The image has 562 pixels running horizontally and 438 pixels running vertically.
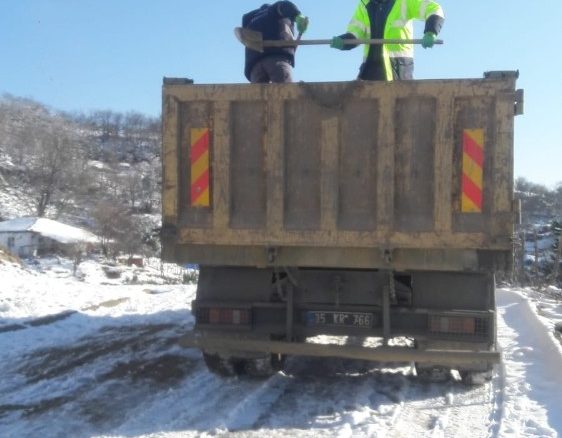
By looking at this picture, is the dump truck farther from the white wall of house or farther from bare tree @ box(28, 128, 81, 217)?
bare tree @ box(28, 128, 81, 217)

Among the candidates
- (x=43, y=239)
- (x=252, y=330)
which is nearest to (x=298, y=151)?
(x=252, y=330)

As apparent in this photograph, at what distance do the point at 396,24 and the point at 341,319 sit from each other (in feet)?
10.1

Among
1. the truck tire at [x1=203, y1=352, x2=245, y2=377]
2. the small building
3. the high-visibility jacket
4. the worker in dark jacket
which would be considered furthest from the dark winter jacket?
the small building

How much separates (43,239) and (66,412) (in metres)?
57.1

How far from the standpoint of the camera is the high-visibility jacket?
6.79 meters

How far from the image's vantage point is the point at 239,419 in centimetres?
500

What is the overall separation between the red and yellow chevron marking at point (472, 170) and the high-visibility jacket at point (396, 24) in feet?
6.05

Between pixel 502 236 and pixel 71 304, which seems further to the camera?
pixel 71 304

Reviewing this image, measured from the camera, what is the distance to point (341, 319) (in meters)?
5.90

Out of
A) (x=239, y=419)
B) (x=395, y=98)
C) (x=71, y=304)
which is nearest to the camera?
(x=239, y=419)

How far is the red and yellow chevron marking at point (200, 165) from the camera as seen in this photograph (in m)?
5.65

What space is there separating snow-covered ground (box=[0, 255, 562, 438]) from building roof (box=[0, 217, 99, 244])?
51.6 m

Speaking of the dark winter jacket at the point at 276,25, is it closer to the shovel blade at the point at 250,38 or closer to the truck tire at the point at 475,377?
the shovel blade at the point at 250,38

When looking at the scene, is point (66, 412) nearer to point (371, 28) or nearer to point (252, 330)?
point (252, 330)
